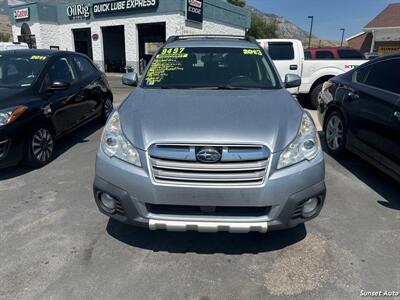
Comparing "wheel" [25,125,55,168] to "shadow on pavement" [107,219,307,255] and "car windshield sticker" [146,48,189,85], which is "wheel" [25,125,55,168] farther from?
"shadow on pavement" [107,219,307,255]

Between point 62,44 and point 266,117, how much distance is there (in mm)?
31013

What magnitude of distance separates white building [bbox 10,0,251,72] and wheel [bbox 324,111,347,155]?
1871 cm

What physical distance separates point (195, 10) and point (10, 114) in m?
20.8

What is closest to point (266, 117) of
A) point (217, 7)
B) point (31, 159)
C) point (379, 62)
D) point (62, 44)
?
point (379, 62)

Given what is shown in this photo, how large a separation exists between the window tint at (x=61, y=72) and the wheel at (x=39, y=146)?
0.85m

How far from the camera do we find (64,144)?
237 inches

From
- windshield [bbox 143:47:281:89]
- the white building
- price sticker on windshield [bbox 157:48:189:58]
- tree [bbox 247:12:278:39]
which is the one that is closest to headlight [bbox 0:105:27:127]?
windshield [bbox 143:47:281:89]

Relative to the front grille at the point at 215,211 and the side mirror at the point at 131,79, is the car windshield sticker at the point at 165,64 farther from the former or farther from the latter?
the front grille at the point at 215,211

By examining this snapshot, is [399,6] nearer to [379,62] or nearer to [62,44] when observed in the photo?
[62,44]

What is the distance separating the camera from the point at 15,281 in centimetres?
254

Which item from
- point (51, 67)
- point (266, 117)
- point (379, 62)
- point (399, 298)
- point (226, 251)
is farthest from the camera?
point (51, 67)

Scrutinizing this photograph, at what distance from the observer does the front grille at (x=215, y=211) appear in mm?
2498

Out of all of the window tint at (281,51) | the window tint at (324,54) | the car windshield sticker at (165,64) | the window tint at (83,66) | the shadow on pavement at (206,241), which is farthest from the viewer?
the window tint at (324,54)

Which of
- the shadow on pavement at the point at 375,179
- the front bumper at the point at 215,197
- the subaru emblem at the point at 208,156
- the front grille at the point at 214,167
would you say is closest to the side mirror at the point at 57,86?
the front bumper at the point at 215,197
